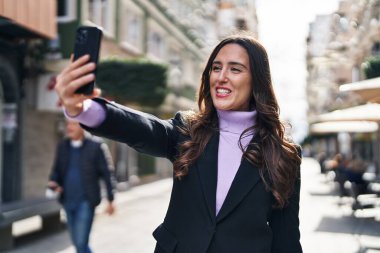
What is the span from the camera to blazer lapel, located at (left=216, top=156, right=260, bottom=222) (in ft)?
7.47

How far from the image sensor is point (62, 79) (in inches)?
64.9

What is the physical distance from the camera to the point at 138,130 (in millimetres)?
2129

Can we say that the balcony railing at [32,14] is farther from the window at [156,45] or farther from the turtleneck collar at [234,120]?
the window at [156,45]

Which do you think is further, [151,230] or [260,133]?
[151,230]

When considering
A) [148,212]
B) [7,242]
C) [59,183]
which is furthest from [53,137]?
[59,183]

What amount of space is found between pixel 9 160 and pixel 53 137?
3101 mm

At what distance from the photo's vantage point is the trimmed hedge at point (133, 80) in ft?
54.4

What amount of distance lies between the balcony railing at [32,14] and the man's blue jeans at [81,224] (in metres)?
5.25

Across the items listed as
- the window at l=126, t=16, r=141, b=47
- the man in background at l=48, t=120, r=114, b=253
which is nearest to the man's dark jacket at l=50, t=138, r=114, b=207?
the man in background at l=48, t=120, r=114, b=253

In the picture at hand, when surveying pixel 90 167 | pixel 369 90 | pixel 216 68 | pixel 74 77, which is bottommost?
pixel 90 167

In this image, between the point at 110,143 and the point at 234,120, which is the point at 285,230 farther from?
the point at 110,143

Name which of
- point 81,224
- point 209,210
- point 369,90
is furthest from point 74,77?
point 369,90

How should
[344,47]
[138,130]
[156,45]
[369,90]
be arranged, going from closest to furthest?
[138,130], [369,90], [156,45], [344,47]

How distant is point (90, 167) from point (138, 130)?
3877mm
